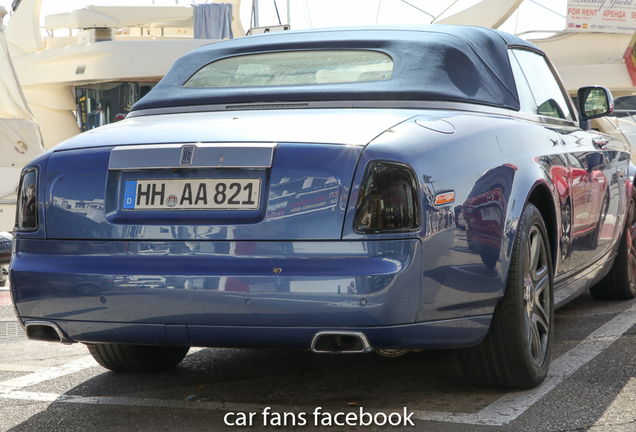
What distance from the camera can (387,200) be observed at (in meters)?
2.57

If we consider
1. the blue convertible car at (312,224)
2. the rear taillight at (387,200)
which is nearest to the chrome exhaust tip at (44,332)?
the blue convertible car at (312,224)

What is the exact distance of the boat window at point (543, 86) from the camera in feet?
13.6

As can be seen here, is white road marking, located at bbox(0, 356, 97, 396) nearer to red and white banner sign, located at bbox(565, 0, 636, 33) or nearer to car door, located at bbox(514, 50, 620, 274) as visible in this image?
car door, located at bbox(514, 50, 620, 274)

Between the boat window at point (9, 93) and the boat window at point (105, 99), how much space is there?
46.5ft

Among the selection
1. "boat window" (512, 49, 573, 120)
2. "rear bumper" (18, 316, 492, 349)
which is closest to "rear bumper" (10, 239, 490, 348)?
"rear bumper" (18, 316, 492, 349)

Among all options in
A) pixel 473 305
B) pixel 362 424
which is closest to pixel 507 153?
pixel 473 305

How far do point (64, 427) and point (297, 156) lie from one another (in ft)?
4.60

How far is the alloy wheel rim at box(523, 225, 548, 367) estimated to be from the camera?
3.22 meters

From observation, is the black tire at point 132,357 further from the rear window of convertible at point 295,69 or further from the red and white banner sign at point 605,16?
the red and white banner sign at point 605,16

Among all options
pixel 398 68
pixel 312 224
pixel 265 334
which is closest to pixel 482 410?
pixel 265 334

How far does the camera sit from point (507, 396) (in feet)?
10.5

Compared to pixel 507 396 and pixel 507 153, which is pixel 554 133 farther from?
pixel 507 396

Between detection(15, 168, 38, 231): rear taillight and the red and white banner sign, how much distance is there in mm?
34502

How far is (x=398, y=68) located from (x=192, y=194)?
1.23 metres
